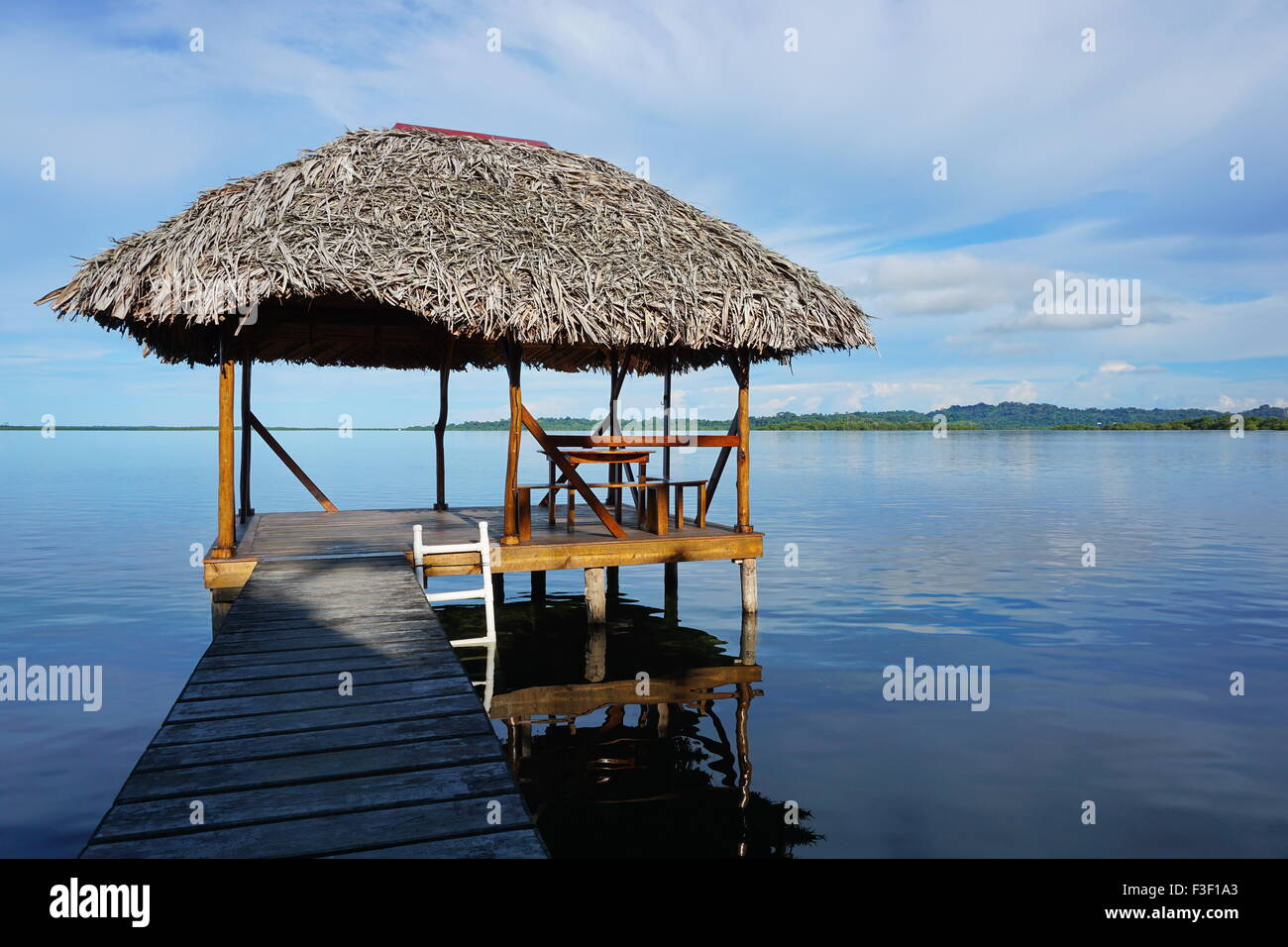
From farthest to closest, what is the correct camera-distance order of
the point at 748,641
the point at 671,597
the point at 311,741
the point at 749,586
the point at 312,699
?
the point at 671,597 → the point at 749,586 → the point at 748,641 → the point at 312,699 → the point at 311,741

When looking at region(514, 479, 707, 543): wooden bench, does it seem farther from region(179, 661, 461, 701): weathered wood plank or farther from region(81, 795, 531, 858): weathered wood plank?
region(81, 795, 531, 858): weathered wood plank

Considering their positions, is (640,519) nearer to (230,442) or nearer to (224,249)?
(230,442)

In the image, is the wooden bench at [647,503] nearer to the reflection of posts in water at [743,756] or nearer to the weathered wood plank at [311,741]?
the reflection of posts in water at [743,756]

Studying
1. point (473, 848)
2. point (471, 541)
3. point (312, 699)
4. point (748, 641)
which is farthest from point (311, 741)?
point (748, 641)

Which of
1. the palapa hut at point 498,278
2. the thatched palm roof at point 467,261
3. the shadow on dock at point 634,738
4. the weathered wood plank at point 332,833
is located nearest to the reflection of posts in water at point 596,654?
the shadow on dock at point 634,738

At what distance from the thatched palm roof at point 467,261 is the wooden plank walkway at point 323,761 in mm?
3510

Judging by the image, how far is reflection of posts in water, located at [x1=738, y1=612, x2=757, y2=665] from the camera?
9828mm

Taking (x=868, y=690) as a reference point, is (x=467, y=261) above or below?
above

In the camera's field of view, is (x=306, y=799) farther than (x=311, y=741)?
No

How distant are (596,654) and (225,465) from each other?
4.29 meters

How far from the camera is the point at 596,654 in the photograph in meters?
9.48

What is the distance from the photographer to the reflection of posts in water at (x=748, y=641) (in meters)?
9.83

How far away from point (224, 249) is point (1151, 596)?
14.1 metres

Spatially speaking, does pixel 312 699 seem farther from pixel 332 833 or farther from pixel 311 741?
pixel 332 833
